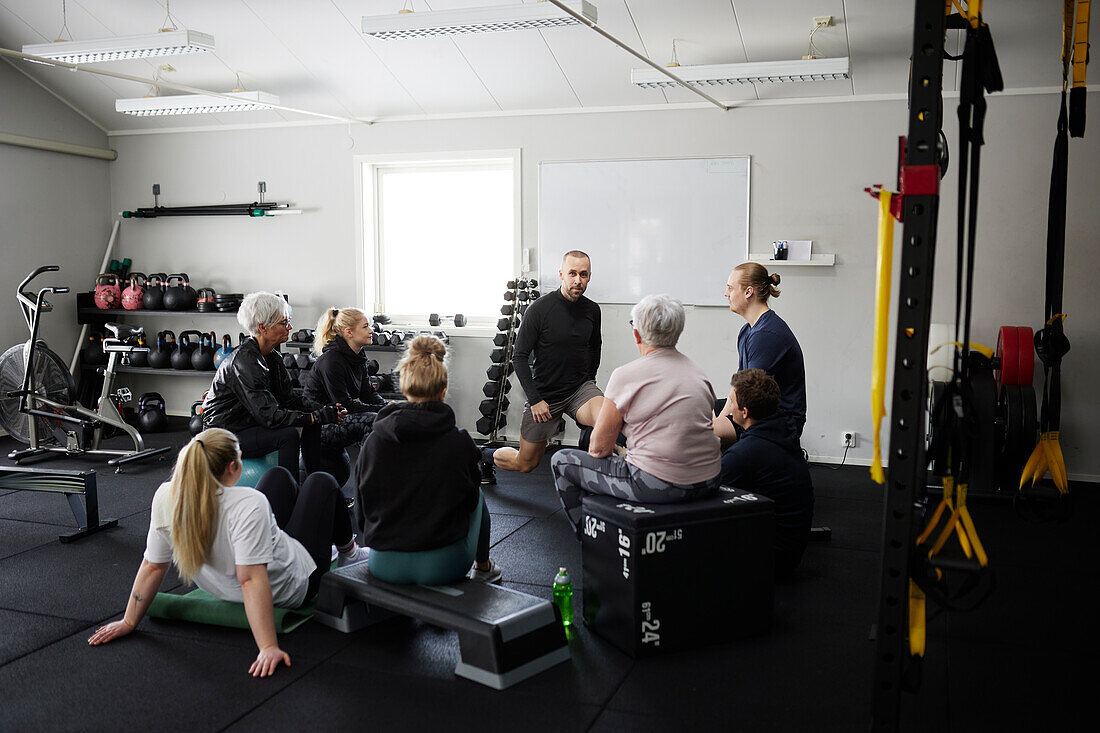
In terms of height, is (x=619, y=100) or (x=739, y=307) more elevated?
(x=619, y=100)

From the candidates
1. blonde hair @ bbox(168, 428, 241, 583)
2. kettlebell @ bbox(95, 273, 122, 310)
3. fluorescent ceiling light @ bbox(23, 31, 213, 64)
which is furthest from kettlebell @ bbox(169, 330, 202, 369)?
blonde hair @ bbox(168, 428, 241, 583)

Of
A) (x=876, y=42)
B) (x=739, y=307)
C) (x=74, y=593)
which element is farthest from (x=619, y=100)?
(x=74, y=593)

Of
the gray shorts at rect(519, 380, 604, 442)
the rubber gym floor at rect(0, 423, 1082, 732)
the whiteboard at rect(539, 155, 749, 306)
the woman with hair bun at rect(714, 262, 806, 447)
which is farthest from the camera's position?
the whiteboard at rect(539, 155, 749, 306)

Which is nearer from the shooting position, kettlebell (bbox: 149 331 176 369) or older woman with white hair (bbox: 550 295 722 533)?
older woman with white hair (bbox: 550 295 722 533)

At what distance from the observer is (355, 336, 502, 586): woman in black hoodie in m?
2.86

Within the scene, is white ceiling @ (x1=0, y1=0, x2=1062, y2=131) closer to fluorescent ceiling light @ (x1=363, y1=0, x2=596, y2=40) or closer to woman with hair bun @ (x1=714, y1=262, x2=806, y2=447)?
fluorescent ceiling light @ (x1=363, y1=0, x2=596, y2=40)

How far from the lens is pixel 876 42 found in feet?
17.3

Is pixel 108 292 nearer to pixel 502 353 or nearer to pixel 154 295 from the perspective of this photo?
pixel 154 295

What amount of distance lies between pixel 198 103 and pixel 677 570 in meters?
5.10

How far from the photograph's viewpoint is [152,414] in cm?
708

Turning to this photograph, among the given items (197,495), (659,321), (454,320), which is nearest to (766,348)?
(659,321)

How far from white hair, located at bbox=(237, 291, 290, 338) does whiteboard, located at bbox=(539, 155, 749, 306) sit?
2689 millimetres

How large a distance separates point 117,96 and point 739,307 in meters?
5.73

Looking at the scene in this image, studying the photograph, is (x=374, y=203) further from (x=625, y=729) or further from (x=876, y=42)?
(x=625, y=729)
